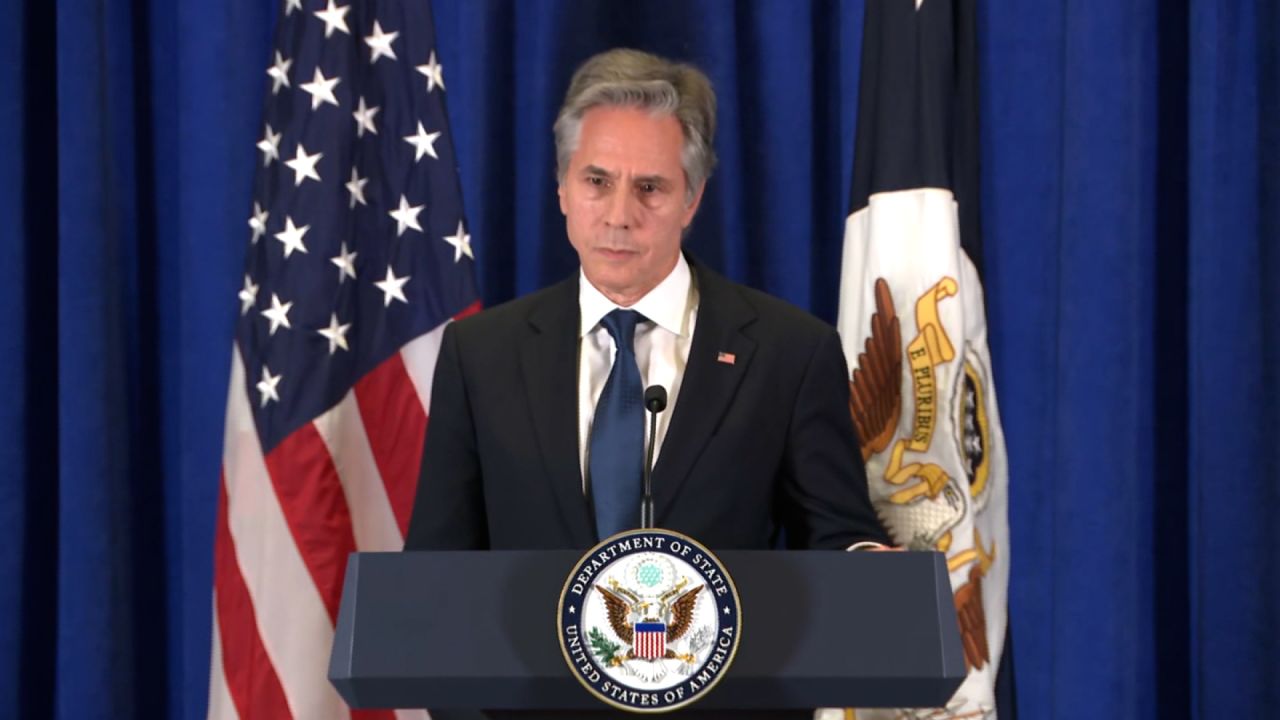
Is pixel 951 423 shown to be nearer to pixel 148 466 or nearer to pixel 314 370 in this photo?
pixel 314 370

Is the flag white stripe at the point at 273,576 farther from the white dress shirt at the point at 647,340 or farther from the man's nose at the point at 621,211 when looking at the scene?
the man's nose at the point at 621,211

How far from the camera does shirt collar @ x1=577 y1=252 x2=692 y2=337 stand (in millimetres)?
2002

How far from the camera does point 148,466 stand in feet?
10.8

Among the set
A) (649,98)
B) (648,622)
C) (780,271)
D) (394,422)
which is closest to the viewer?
(648,622)

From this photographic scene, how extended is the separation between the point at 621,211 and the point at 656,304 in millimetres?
159

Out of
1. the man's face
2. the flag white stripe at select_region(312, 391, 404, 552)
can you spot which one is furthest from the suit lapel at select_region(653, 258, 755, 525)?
the flag white stripe at select_region(312, 391, 404, 552)

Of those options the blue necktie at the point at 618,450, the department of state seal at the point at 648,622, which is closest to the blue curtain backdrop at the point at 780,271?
the blue necktie at the point at 618,450

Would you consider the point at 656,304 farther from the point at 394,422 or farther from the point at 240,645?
the point at 240,645

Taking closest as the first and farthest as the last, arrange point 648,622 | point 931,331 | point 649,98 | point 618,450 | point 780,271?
1. point 648,622
2. point 618,450
3. point 649,98
4. point 931,331
5. point 780,271

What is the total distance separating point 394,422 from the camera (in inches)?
110

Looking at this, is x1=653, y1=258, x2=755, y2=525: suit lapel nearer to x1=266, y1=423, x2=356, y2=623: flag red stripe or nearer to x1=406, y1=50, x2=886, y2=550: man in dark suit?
x1=406, y1=50, x2=886, y2=550: man in dark suit

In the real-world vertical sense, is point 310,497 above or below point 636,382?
below

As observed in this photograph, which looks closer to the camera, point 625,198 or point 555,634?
point 555,634

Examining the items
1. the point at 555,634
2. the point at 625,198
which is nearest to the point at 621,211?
the point at 625,198
